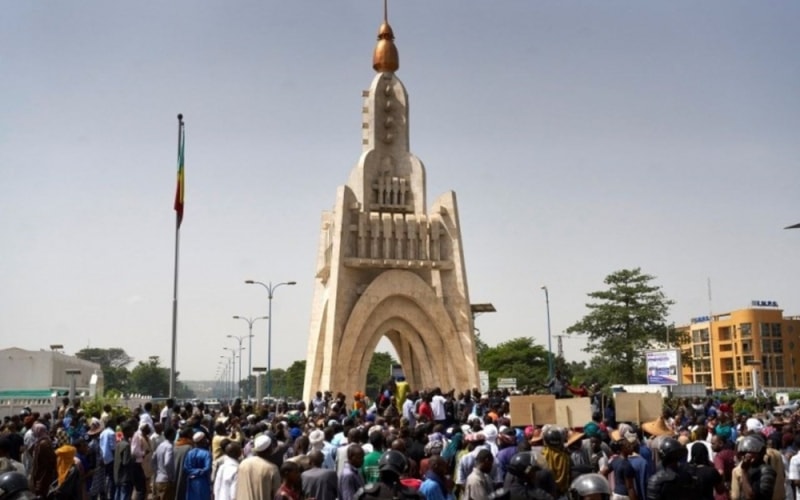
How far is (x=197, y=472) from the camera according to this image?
11.4 meters

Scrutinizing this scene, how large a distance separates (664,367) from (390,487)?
41.1 m

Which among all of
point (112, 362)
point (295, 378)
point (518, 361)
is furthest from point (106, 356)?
point (518, 361)

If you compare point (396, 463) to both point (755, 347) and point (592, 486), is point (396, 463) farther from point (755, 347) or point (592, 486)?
point (755, 347)

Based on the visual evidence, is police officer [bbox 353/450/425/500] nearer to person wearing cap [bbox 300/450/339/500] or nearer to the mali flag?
person wearing cap [bbox 300/450/339/500]

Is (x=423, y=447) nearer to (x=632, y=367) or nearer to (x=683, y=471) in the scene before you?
(x=683, y=471)

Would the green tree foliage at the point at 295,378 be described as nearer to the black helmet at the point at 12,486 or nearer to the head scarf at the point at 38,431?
the head scarf at the point at 38,431

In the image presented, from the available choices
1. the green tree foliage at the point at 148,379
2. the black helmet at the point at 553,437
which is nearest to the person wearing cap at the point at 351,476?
the black helmet at the point at 553,437

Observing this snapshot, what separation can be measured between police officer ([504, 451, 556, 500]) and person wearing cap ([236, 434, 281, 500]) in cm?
294

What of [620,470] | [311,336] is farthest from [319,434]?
[311,336]

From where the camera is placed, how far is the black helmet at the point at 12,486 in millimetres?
5734

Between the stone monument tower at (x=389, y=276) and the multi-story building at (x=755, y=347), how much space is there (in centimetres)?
5213

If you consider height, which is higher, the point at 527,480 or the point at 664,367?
the point at 664,367

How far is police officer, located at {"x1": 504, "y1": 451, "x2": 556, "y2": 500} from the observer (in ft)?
24.4

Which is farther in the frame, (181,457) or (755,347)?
(755,347)
